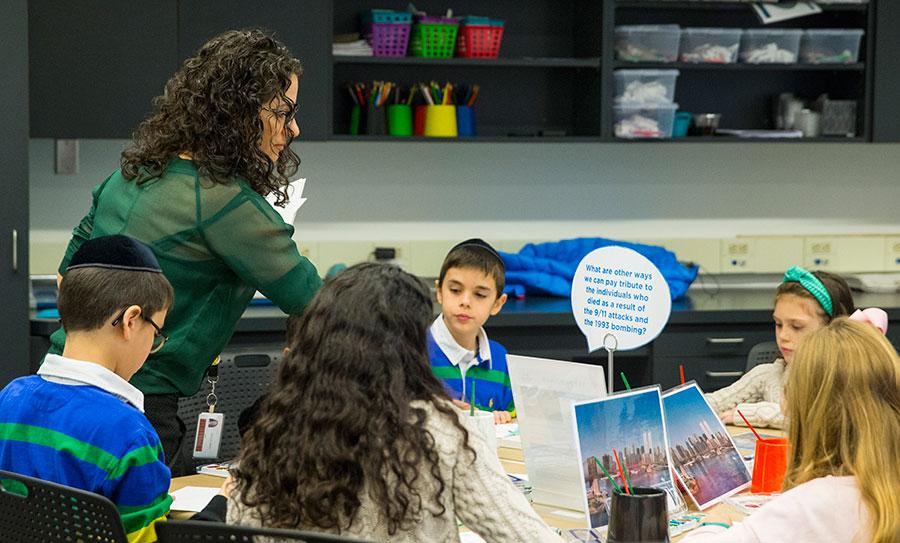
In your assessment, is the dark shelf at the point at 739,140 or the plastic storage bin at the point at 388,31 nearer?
the plastic storage bin at the point at 388,31

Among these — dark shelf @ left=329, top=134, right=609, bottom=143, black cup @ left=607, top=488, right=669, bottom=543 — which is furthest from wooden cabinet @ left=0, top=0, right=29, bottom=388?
black cup @ left=607, top=488, right=669, bottom=543

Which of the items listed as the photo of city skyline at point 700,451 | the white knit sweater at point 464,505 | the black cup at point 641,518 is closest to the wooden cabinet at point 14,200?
the photo of city skyline at point 700,451

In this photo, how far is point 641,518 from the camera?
180 centimetres

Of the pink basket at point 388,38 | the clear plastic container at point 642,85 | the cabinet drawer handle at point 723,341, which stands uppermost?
the pink basket at point 388,38

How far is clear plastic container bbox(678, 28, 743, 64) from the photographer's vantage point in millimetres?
4734

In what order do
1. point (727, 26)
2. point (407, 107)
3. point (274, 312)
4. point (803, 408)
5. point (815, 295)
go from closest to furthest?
point (803, 408) → point (815, 295) → point (274, 312) → point (407, 107) → point (727, 26)

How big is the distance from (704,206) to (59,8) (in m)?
2.60

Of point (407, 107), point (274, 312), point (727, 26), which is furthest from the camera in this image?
point (727, 26)

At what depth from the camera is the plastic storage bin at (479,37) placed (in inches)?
181

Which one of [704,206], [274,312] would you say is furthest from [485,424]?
[704,206]

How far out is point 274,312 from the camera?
4.18 metres

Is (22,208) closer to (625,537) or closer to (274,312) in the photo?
(274,312)

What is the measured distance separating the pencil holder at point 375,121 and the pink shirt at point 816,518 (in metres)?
3.04

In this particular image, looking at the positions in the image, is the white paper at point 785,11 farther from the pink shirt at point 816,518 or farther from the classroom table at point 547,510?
the pink shirt at point 816,518
